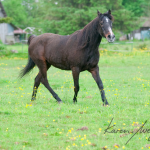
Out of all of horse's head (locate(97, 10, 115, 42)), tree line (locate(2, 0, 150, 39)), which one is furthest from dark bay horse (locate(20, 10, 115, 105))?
tree line (locate(2, 0, 150, 39))

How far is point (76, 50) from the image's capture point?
692 centimetres

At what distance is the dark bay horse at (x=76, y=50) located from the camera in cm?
650

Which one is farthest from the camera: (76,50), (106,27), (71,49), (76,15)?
(76,15)

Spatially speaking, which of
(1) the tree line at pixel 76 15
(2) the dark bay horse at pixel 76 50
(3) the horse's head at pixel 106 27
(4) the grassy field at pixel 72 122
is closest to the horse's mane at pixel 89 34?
(2) the dark bay horse at pixel 76 50

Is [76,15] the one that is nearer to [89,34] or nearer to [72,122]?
[89,34]

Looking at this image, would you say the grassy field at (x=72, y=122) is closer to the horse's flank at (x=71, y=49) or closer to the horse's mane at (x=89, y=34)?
the horse's flank at (x=71, y=49)

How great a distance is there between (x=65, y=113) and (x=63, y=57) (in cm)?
184

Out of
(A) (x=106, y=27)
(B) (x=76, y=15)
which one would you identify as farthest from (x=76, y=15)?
(A) (x=106, y=27)

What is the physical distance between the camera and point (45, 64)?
25.5 feet

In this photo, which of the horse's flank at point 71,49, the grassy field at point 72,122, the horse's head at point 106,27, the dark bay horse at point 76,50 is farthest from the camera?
the horse's flank at point 71,49

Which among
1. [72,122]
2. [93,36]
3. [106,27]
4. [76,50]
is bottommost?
[72,122]

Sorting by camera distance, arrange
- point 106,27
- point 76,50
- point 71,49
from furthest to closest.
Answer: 1. point 71,49
2. point 76,50
3. point 106,27

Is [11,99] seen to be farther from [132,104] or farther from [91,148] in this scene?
[91,148]

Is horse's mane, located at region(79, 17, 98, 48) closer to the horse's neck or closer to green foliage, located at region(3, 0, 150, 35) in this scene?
the horse's neck
